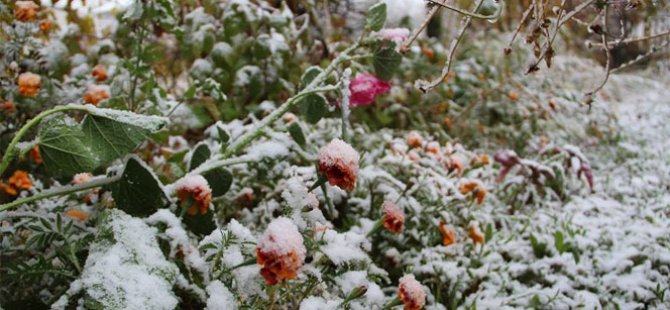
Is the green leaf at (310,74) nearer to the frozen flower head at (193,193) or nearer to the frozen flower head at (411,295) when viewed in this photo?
the frozen flower head at (193,193)

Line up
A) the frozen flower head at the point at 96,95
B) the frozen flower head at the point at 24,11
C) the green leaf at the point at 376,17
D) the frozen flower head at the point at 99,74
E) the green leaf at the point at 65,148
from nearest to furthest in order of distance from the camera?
1. the green leaf at the point at 65,148
2. the green leaf at the point at 376,17
3. the frozen flower head at the point at 96,95
4. the frozen flower head at the point at 24,11
5. the frozen flower head at the point at 99,74

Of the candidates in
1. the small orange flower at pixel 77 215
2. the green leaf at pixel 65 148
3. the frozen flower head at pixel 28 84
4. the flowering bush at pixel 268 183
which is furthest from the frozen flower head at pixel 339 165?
the frozen flower head at pixel 28 84

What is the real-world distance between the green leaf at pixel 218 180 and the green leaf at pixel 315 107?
0.82 feet

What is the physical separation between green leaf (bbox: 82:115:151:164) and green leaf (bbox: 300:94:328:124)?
48 cm

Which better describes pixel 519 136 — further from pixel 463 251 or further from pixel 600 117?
pixel 463 251

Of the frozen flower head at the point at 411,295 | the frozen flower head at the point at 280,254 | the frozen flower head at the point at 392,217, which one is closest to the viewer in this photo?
the frozen flower head at the point at 280,254

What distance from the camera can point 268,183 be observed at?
5.51 ft

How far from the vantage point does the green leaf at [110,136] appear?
2.87 ft

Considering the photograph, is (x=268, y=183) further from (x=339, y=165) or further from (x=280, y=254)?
(x=280, y=254)

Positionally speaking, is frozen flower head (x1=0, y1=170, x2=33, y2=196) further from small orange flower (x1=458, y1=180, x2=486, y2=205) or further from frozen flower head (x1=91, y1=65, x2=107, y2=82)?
small orange flower (x1=458, y1=180, x2=486, y2=205)

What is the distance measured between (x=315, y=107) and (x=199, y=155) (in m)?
0.30

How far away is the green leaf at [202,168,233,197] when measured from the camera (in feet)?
3.88

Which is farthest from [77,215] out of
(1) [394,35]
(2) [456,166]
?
(2) [456,166]

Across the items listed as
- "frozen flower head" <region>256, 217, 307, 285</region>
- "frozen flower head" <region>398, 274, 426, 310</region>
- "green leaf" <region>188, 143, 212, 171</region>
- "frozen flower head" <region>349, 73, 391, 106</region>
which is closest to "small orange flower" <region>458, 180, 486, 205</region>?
"frozen flower head" <region>349, 73, 391, 106</region>
